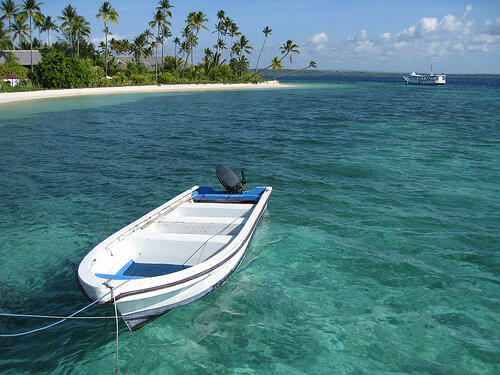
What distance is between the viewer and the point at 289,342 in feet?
19.0

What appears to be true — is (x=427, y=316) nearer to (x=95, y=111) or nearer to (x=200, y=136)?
(x=200, y=136)

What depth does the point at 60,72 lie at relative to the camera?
53.6 meters

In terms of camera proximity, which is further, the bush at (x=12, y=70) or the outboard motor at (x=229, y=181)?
the bush at (x=12, y=70)

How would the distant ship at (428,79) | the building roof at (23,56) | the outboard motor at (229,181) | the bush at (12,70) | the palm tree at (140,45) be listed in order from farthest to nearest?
1. the distant ship at (428,79)
2. the palm tree at (140,45)
3. the building roof at (23,56)
4. the bush at (12,70)
5. the outboard motor at (229,181)

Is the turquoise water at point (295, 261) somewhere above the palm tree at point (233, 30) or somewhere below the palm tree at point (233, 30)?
below

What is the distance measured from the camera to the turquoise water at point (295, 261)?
219 inches

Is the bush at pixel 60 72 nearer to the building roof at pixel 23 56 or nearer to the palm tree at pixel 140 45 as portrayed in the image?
the building roof at pixel 23 56

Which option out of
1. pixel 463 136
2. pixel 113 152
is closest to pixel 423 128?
pixel 463 136

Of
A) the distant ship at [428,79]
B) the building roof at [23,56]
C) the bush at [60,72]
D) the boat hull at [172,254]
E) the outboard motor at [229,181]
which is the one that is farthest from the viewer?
the distant ship at [428,79]

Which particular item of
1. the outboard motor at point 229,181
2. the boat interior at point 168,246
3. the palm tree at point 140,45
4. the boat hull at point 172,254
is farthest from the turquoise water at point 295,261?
the palm tree at point 140,45

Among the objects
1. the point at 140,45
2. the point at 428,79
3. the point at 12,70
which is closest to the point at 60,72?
the point at 12,70

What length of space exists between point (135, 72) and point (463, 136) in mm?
63433

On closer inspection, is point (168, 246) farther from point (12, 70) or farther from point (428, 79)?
point (428, 79)

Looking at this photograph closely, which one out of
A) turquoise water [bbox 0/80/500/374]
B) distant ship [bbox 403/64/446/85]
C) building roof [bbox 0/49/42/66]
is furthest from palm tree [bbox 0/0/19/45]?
distant ship [bbox 403/64/446/85]
